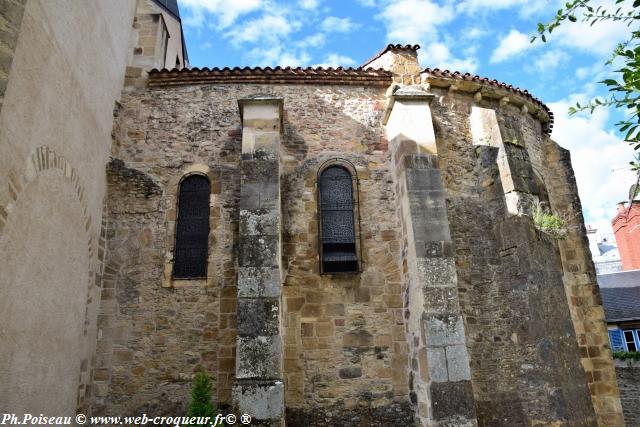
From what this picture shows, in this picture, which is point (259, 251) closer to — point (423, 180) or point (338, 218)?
point (338, 218)

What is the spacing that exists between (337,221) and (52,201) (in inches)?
162

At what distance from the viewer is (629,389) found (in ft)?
48.9

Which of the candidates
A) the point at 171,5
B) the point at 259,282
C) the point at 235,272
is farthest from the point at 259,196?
the point at 171,5

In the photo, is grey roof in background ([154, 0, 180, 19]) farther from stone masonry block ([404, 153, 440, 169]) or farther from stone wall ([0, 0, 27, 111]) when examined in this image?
stone masonry block ([404, 153, 440, 169])

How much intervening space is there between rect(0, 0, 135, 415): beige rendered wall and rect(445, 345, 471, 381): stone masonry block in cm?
490

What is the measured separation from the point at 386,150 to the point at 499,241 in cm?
246

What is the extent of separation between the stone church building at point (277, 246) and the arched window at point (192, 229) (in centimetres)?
4

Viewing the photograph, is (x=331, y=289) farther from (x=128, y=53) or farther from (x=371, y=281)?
(x=128, y=53)

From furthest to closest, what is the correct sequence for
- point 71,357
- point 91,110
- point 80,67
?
point 91,110
point 80,67
point 71,357

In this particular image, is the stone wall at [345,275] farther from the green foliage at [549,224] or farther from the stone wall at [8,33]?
the stone wall at [8,33]

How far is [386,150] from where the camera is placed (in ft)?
25.6

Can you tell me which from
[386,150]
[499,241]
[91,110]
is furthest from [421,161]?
[91,110]

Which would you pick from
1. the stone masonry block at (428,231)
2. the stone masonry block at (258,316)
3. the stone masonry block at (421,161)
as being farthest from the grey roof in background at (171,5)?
the stone masonry block at (258,316)

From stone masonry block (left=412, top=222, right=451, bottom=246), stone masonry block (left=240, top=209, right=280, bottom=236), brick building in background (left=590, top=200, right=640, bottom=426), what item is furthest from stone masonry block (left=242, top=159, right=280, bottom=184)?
brick building in background (left=590, top=200, right=640, bottom=426)
